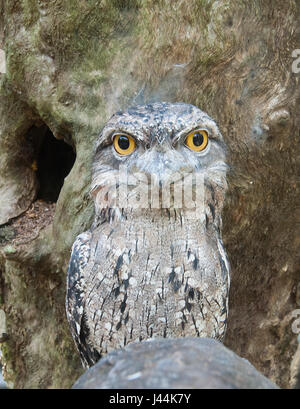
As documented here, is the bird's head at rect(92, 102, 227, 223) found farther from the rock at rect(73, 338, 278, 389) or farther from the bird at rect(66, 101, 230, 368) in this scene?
the rock at rect(73, 338, 278, 389)

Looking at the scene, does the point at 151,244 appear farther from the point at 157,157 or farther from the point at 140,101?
the point at 140,101

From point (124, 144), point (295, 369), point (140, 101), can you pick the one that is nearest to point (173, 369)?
point (124, 144)

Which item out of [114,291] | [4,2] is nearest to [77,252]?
[114,291]

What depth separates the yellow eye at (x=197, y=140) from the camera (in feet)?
7.14

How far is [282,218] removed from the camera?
3188mm

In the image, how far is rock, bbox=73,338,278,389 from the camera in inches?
46.4

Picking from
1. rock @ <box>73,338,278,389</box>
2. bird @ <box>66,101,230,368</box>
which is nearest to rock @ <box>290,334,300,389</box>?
bird @ <box>66,101,230,368</box>

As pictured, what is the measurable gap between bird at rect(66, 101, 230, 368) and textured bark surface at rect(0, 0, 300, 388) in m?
0.61

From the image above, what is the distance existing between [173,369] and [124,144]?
121 cm

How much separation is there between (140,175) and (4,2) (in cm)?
183

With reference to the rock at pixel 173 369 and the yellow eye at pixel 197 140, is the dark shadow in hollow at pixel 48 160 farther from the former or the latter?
the rock at pixel 173 369

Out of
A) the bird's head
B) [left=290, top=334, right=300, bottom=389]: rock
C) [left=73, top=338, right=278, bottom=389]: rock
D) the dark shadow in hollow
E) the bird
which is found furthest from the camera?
[left=290, top=334, right=300, bottom=389]: rock

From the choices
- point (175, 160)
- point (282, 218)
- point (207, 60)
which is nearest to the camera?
point (175, 160)

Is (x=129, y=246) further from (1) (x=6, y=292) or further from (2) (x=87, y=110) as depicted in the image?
(1) (x=6, y=292)
